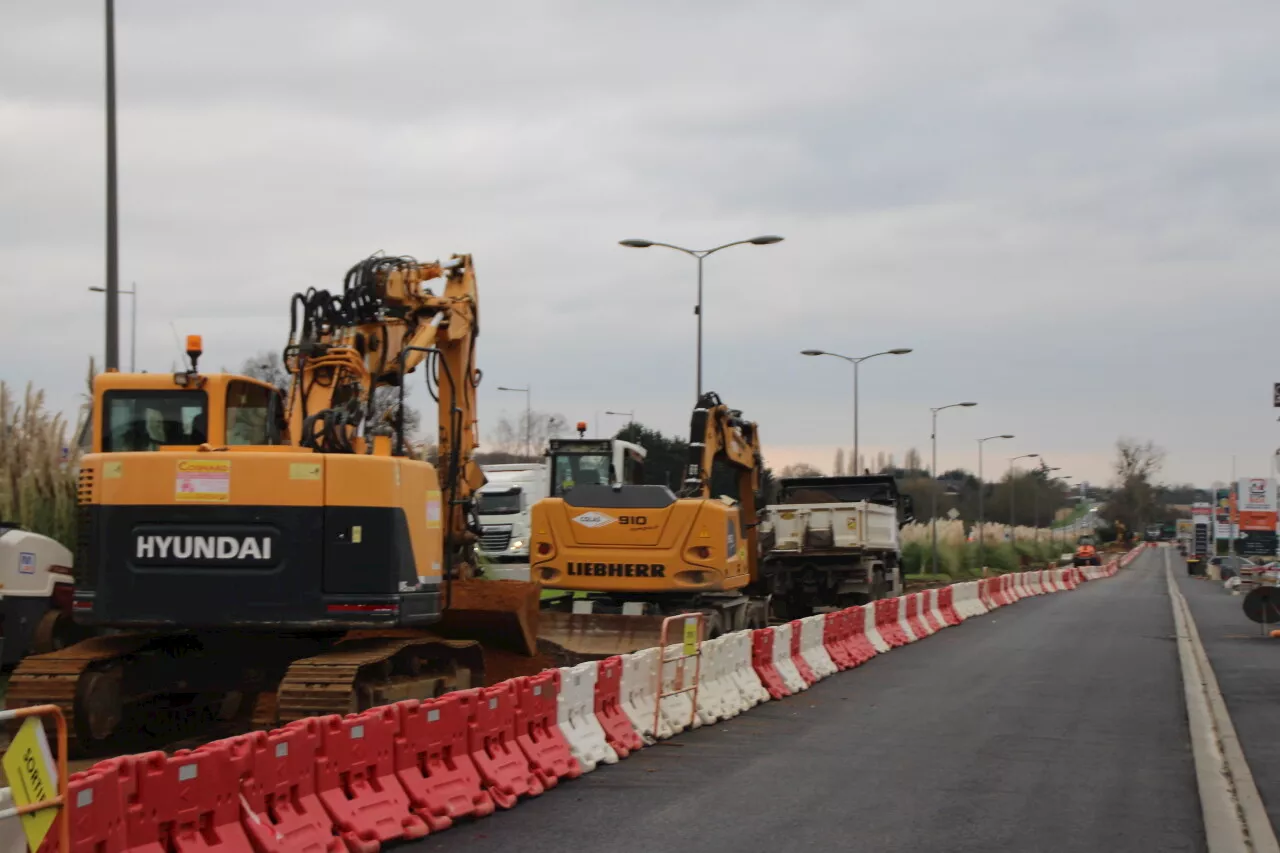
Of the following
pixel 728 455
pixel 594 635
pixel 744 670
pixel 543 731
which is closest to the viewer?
pixel 543 731

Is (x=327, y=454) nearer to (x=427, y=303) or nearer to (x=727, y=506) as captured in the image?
(x=427, y=303)

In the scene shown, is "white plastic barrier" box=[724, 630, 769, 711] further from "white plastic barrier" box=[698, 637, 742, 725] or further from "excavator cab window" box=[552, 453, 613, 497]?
"excavator cab window" box=[552, 453, 613, 497]

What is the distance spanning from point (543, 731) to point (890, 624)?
15.1 meters

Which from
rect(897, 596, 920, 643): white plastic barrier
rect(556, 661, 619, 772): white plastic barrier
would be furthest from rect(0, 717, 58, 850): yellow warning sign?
rect(897, 596, 920, 643): white plastic barrier

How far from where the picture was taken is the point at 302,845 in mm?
7379

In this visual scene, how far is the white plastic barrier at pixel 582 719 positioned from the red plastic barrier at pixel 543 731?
0.33ft

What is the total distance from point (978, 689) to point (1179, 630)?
44.6ft

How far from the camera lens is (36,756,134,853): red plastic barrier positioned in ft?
19.7

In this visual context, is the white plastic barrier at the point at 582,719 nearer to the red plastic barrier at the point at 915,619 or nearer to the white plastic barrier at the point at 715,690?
the white plastic barrier at the point at 715,690

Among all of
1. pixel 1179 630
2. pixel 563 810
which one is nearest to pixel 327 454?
pixel 563 810

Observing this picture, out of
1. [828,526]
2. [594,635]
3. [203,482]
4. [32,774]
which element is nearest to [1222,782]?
[203,482]

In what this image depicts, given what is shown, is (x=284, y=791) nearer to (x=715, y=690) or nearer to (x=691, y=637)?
(x=691, y=637)

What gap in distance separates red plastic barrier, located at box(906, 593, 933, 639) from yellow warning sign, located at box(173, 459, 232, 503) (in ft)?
57.8

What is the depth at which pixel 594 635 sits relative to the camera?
58.7 ft
